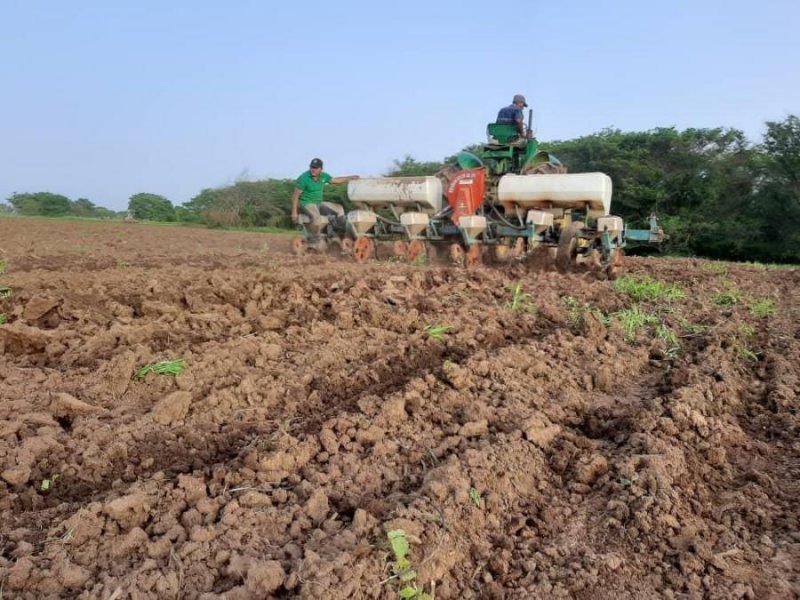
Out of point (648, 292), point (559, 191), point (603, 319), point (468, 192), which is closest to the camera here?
point (603, 319)

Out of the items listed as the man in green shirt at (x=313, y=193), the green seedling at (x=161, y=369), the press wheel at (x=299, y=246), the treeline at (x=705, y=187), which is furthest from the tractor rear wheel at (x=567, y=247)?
the treeline at (x=705, y=187)

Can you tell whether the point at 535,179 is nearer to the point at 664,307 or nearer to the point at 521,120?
the point at 521,120

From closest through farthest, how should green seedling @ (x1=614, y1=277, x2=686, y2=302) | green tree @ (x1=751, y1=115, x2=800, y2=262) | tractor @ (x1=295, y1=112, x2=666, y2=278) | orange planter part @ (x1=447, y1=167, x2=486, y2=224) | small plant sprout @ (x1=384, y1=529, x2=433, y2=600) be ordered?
small plant sprout @ (x1=384, y1=529, x2=433, y2=600) → green seedling @ (x1=614, y1=277, x2=686, y2=302) → tractor @ (x1=295, y1=112, x2=666, y2=278) → orange planter part @ (x1=447, y1=167, x2=486, y2=224) → green tree @ (x1=751, y1=115, x2=800, y2=262)

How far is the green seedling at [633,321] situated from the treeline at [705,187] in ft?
44.9

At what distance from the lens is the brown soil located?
2025 millimetres

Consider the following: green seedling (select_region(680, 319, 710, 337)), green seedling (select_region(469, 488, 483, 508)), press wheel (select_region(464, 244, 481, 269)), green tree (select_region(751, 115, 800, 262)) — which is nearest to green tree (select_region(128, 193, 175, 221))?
press wheel (select_region(464, 244, 481, 269))

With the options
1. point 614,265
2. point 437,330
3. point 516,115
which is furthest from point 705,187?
point 437,330

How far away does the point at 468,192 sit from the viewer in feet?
33.2

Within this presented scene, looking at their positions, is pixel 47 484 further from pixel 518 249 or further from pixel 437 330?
pixel 518 249

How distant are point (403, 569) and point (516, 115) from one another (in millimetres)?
9929

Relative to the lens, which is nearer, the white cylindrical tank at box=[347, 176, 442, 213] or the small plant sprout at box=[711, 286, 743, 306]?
the small plant sprout at box=[711, 286, 743, 306]

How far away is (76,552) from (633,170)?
23.7 meters

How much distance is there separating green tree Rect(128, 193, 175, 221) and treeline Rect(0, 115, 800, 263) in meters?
6.04

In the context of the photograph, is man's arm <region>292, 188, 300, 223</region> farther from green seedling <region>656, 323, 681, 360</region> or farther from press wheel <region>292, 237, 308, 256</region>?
green seedling <region>656, 323, 681, 360</region>
